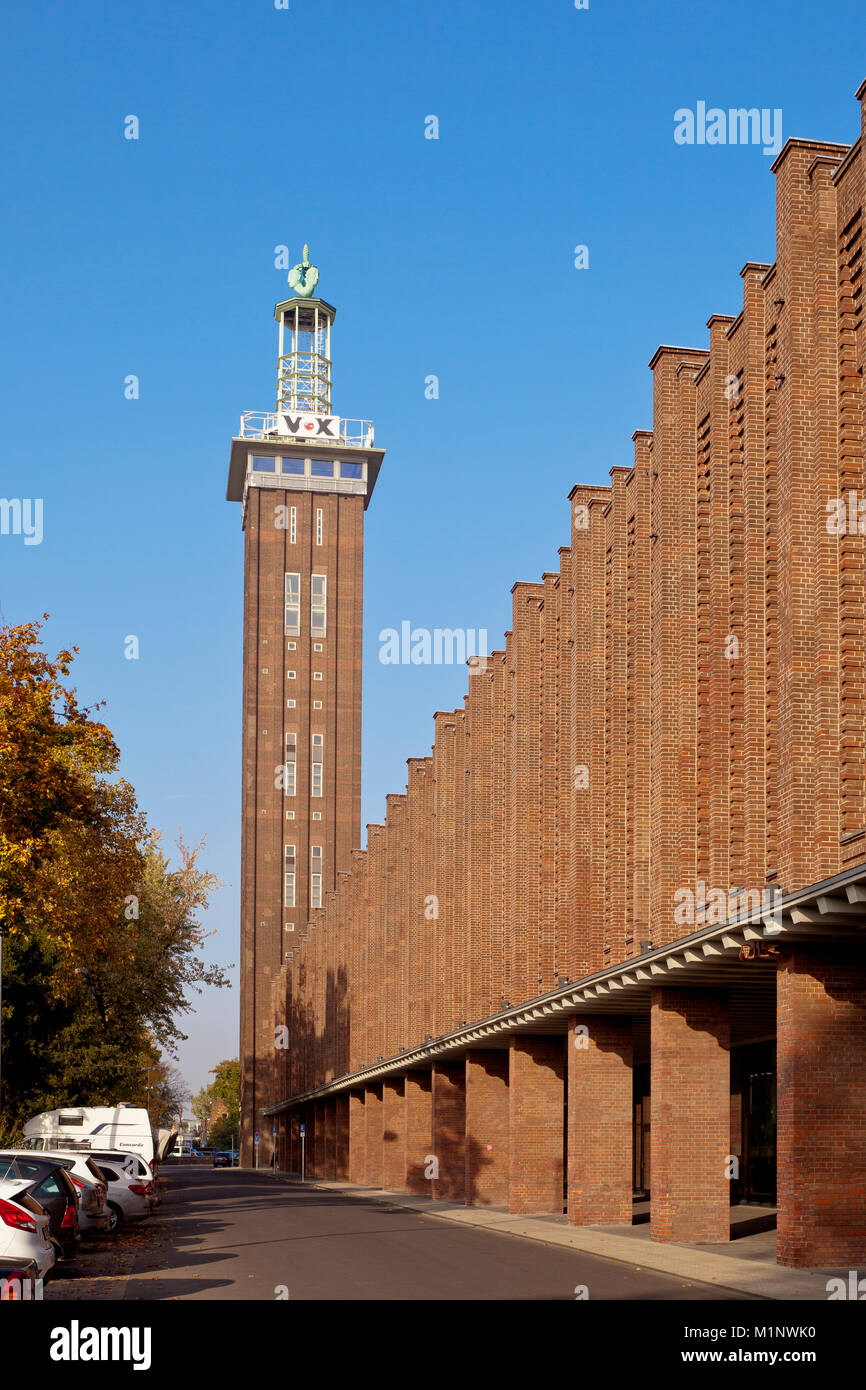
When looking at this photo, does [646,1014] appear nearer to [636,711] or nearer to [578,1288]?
[636,711]

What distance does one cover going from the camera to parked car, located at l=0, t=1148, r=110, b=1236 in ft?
82.1

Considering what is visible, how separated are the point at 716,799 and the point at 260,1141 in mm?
78518

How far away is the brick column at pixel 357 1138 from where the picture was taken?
6412 centimetres

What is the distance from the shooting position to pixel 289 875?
10088 cm

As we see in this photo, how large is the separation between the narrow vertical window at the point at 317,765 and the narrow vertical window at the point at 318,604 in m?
7.22

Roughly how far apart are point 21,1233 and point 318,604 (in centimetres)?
9087

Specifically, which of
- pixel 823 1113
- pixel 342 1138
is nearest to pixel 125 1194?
pixel 823 1113

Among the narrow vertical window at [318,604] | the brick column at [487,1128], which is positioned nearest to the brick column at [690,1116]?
the brick column at [487,1128]

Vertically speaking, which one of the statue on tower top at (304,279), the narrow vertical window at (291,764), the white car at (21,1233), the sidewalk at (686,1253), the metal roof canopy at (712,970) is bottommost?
the sidewalk at (686,1253)

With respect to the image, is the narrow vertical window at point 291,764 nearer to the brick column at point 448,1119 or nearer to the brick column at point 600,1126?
the brick column at point 448,1119

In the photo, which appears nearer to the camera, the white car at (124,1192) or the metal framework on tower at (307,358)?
the white car at (124,1192)

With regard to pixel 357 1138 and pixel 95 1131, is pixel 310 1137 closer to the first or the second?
pixel 357 1138

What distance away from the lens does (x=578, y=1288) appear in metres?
17.6
